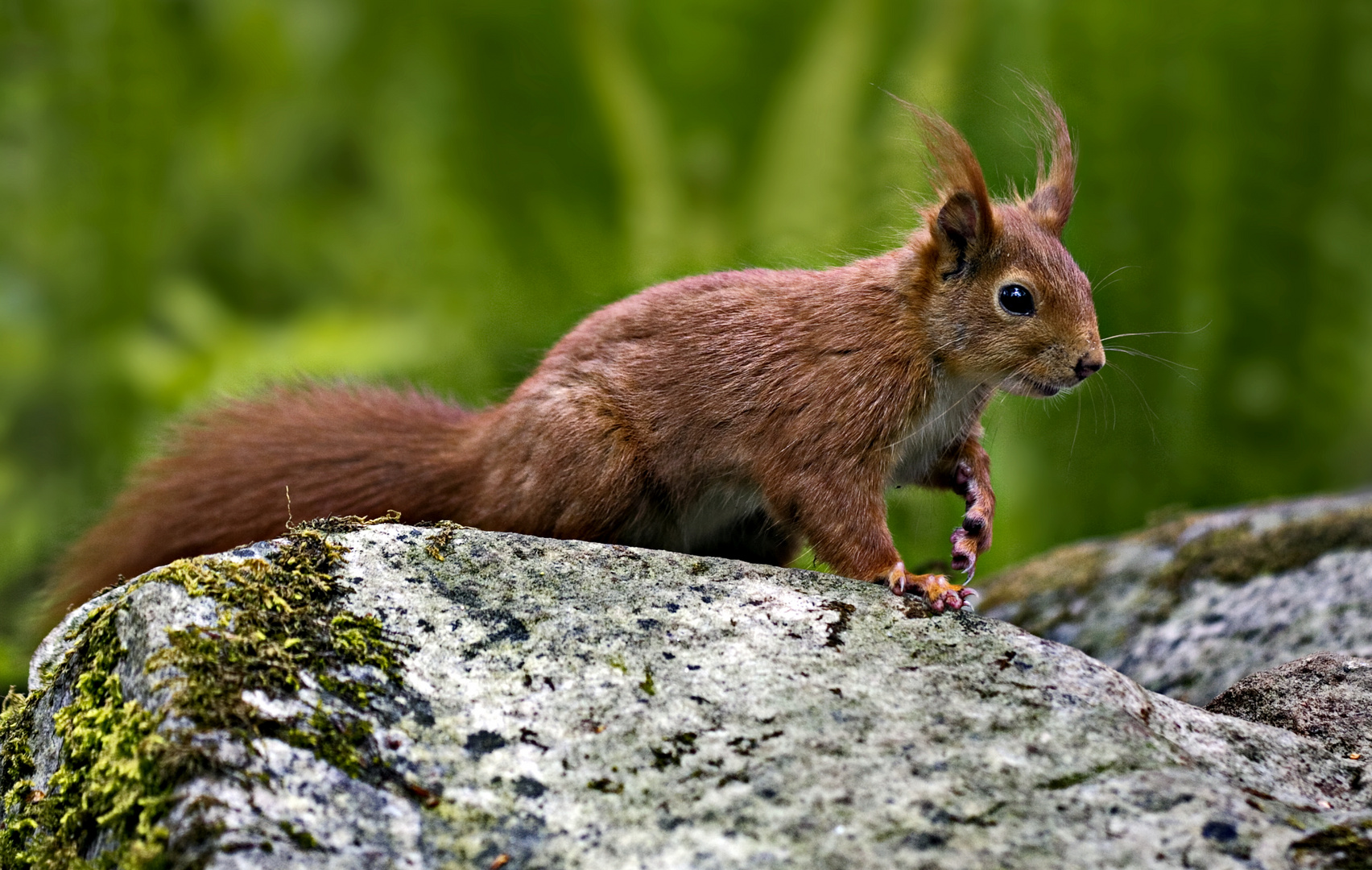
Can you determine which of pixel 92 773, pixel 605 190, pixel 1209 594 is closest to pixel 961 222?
pixel 1209 594

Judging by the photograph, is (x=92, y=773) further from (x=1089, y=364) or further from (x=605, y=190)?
(x=605, y=190)

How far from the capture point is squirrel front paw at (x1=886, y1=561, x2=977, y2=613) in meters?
2.83

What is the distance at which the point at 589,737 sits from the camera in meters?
2.26

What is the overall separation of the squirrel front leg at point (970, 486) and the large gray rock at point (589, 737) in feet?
2.57

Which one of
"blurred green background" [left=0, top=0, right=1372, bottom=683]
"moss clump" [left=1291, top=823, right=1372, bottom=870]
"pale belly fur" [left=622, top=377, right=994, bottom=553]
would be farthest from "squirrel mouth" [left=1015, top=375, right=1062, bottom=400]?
"blurred green background" [left=0, top=0, right=1372, bottom=683]

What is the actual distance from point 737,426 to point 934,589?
87 cm

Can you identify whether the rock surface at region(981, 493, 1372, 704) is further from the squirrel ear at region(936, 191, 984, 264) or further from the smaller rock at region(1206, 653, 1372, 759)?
the squirrel ear at region(936, 191, 984, 264)

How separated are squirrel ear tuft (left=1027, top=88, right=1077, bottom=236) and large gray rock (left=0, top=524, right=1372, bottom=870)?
1551 millimetres

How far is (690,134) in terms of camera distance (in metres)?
6.57

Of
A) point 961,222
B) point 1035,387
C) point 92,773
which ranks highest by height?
point 961,222

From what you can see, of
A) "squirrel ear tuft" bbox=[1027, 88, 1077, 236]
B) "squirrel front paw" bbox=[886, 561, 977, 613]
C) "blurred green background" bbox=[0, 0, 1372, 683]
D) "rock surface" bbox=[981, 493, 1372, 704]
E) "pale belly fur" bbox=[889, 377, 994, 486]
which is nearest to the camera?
"squirrel front paw" bbox=[886, 561, 977, 613]

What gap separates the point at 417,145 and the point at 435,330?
3.41ft

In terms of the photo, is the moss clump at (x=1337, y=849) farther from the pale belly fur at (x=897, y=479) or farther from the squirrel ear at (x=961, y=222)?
the squirrel ear at (x=961, y=222)

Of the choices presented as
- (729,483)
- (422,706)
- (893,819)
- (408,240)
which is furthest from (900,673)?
(408,240)
